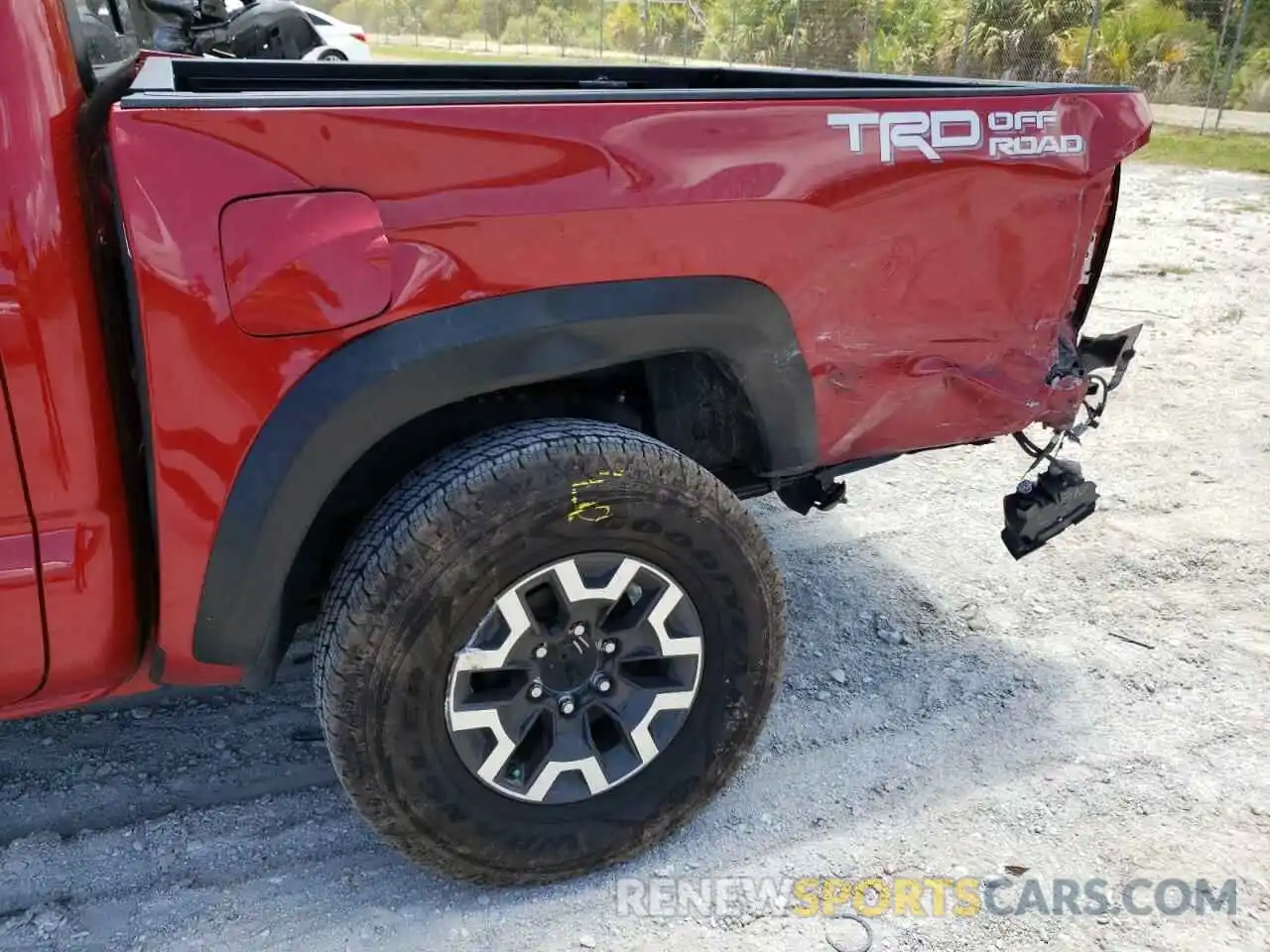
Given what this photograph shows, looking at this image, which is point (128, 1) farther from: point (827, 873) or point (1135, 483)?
point (1135, 483)

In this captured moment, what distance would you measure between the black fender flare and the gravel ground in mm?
568

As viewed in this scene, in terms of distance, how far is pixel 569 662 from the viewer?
85.4 inches

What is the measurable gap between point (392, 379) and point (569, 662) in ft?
2.32

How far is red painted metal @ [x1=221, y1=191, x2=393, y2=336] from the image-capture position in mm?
1734

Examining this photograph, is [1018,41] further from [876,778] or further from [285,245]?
[285,245]

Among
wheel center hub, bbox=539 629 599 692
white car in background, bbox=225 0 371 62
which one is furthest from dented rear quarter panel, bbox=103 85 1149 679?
white car in background, bbox=225 0 371 62

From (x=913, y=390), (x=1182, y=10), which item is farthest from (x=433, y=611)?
(x=1182, y=10)

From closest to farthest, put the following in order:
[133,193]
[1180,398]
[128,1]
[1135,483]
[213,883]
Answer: [133,193] → [213,883] → [128,1] → [1135,483] → [1180,398]

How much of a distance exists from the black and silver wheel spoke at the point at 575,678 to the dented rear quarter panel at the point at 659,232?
56cm

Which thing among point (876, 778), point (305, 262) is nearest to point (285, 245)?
point (305, 262)

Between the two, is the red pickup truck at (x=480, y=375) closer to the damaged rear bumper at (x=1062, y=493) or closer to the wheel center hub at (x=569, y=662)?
the wheel center hub at (x=569, y=662)

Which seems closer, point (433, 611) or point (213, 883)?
point (433, 611)

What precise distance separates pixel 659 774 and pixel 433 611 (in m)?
0.67

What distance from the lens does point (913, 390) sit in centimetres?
249
